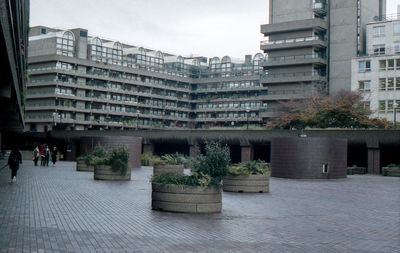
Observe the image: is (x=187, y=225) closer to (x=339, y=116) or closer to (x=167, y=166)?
(x=167, y=166)

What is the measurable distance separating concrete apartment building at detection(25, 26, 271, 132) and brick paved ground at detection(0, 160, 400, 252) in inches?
2790

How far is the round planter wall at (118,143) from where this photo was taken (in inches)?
1638

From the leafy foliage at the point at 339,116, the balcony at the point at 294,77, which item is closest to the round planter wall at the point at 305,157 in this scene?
the leafy foliage at the point at 339,116

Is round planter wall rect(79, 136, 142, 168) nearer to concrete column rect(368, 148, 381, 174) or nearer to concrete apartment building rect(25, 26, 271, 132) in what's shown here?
concrete column rect(368, 148, 381, 174)

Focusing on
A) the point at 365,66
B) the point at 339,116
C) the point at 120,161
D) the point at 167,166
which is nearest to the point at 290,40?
the point at 365,66

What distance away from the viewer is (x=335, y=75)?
8294 cm

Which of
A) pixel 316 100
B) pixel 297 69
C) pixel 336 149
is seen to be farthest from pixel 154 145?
pixel 336 149

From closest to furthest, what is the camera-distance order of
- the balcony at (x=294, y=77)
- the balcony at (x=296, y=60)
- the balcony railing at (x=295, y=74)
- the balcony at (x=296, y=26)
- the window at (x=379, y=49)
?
the window at (x=379, y=49), the balcony at (x=294, y=77), the balcony at (x=296, y=60), the balcony at (x=296, y=26), the balcony railing at (x=295, y=74)

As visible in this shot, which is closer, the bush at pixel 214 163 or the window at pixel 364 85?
the bush at pixel 214 163

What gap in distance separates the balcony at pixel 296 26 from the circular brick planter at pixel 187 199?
72.4 meters

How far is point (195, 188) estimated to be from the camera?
1395 centimetres

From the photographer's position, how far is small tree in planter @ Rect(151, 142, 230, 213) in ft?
45.8

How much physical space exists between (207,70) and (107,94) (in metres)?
27.0

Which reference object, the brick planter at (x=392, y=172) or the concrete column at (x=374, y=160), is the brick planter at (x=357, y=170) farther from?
the brick planter at (x=392, y=172)
